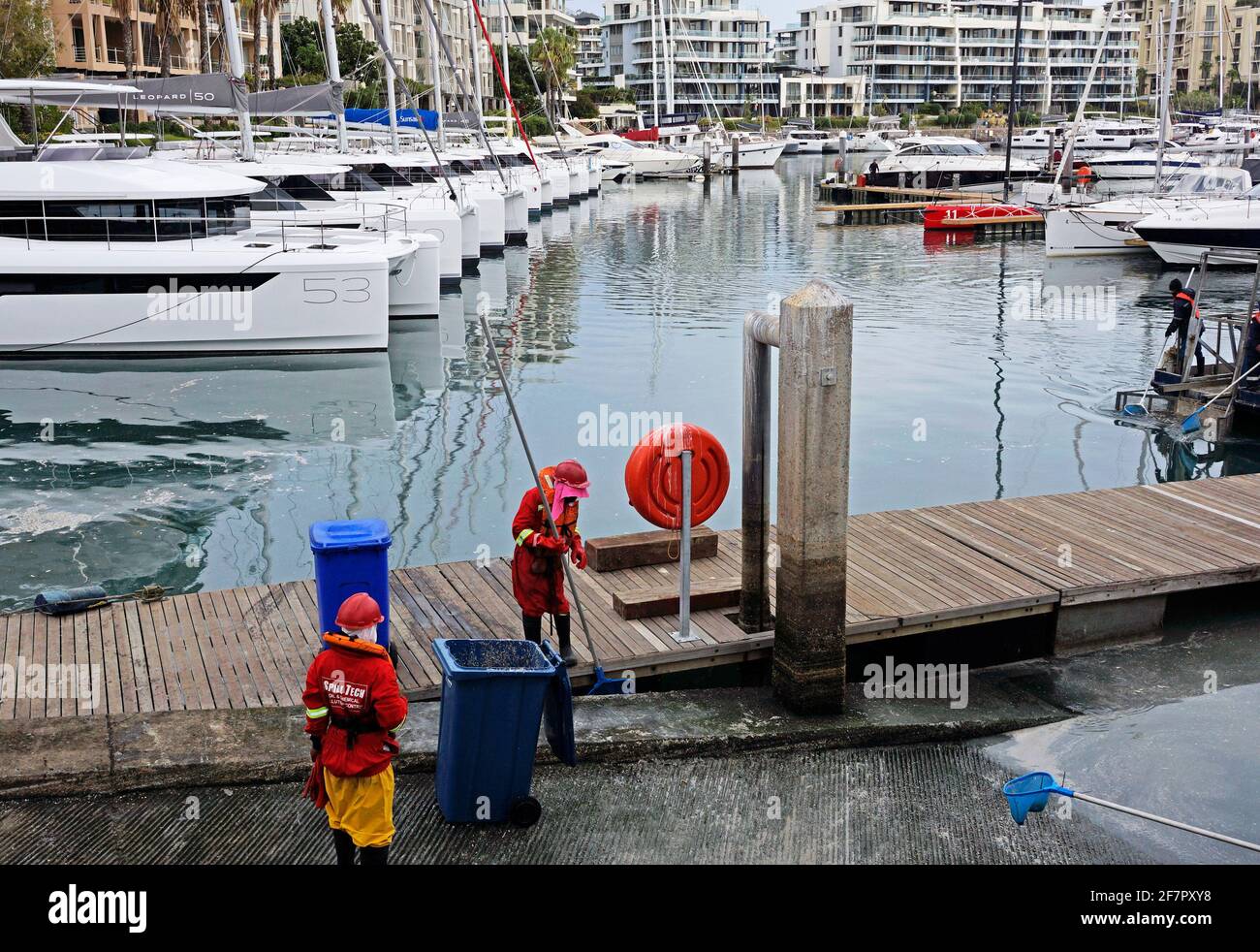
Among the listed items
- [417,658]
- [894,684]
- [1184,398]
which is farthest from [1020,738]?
[1184,398]

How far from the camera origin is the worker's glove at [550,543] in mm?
8352

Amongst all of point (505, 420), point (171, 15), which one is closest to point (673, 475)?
point (505, 420)

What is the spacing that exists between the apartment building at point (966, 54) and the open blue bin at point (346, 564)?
170957mm

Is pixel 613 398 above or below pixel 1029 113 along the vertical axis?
below

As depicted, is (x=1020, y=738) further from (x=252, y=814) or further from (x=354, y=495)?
(x=354, y=495)

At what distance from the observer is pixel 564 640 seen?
348 inches

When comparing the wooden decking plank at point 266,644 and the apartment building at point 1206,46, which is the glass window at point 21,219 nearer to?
the wooden decking plank at point 266,644

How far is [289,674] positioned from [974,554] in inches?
217

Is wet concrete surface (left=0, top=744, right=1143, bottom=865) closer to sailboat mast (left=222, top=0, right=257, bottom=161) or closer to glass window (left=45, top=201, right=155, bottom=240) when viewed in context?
glass window (left=45, top=201, right=155, bottom=240)

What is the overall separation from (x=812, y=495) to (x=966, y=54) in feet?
595

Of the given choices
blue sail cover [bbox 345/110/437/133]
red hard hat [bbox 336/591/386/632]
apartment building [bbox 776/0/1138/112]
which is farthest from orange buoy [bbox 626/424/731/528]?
apartment building [bbox 776/0/1138/112]

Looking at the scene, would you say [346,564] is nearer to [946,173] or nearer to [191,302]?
[191,302]

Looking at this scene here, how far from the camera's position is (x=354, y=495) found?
16.6 meters
